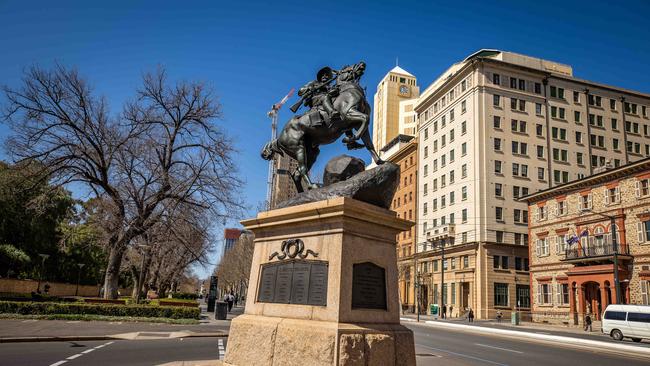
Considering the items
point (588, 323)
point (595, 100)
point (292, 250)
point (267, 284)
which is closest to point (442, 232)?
point (588, 323)

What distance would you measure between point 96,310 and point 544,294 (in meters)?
41.0

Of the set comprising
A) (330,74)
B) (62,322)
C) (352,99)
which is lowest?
(62,322)

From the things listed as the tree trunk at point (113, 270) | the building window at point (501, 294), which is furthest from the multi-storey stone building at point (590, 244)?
the tree trunk at point (113, 270)

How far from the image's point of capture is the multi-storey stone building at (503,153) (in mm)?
51719

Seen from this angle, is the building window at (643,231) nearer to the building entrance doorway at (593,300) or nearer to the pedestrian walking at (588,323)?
the building entrance doorway at (593,300)

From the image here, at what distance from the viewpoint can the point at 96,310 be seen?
72.8 ft

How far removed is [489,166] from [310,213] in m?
50.1

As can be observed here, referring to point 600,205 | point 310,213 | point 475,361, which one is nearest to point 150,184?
point 475,361

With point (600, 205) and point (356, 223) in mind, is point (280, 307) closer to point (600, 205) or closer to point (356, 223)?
point (356, 223)

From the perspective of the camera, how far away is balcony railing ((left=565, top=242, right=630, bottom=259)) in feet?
120

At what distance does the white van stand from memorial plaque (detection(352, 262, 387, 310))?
87.3ft

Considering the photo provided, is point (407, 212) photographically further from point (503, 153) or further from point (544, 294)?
point (544, 294)

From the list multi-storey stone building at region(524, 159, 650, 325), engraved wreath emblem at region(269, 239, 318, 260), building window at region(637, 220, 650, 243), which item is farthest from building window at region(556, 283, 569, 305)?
engraved wreath emblem at region(269, 239, 318, 260)

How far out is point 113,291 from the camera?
2728cm
